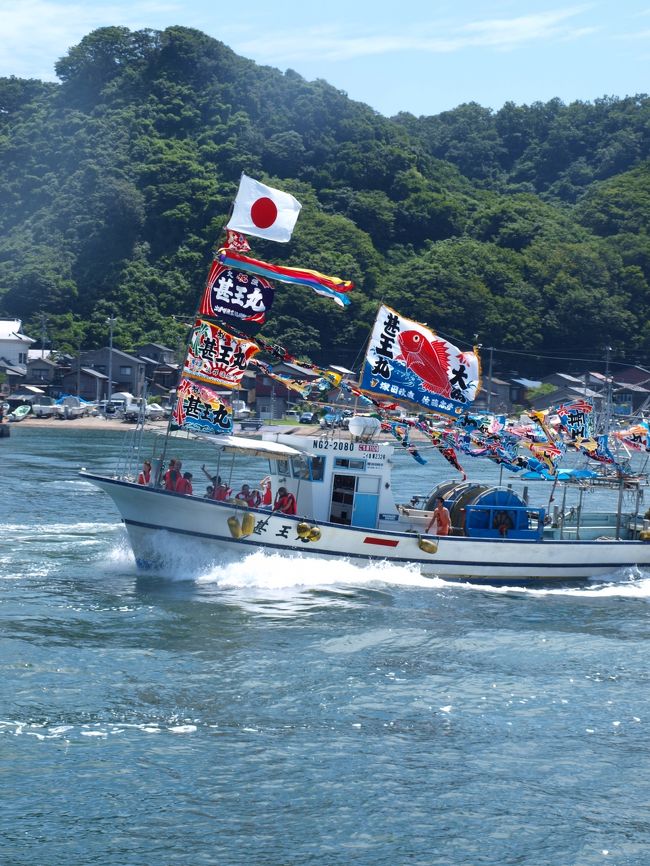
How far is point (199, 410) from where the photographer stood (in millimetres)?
31453

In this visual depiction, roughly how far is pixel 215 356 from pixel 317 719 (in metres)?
12.5

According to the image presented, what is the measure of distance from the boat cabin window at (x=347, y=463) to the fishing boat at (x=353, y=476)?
3cm

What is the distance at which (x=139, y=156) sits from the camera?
16850 centimetres

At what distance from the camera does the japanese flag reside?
100 ft

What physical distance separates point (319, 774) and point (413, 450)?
16.4 m

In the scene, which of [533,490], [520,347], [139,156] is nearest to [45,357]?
[139,156]

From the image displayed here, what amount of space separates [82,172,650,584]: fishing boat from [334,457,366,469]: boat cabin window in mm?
28

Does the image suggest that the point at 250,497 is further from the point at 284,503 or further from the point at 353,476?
the point at 353,476

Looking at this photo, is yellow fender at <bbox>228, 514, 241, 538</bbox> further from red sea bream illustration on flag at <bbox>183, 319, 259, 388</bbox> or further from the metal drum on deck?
the metal drum on deck

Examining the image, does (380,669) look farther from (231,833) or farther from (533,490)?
(533,490)

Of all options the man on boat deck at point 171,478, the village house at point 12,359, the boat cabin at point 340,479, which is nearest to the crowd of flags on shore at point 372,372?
the boat cabin at point 340,479


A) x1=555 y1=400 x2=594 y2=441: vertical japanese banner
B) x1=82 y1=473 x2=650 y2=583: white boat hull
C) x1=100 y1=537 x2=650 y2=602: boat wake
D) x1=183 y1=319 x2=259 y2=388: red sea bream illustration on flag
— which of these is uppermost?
x1=183 y1=319 x2=259 y2=388: red sea bream illustration on flag

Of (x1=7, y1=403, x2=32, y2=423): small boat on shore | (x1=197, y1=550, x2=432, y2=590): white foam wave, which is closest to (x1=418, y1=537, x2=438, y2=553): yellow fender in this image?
(x1=197, y1=550, x2=432, y2=590): white foam wave

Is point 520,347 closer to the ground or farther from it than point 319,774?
farther from it
